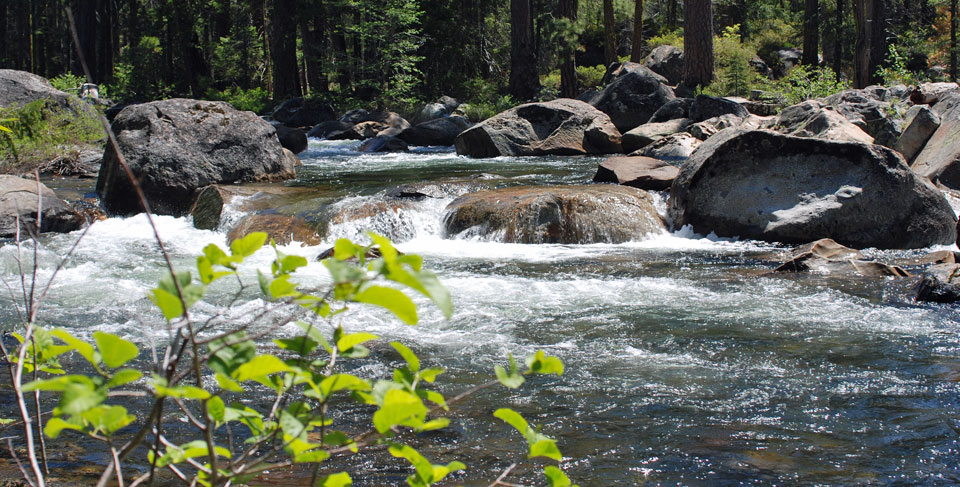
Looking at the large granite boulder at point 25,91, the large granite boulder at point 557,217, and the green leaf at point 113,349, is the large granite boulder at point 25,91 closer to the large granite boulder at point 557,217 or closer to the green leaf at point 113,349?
the large granite boulder at point 557,217

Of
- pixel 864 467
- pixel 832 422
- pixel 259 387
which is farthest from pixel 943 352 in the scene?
pixel 259 387

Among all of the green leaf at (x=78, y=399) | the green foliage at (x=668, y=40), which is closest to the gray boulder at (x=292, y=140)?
the green leaf at (x=78, y=399)

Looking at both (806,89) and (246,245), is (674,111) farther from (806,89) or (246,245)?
(246,245)

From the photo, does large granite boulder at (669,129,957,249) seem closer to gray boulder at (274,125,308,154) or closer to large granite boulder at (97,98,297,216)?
large granite boulder at (97,98,297,216)

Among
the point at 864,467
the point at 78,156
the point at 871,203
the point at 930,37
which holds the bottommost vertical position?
the point at 864,467

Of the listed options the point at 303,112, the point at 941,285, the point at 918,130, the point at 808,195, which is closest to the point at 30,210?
the point at 808,195

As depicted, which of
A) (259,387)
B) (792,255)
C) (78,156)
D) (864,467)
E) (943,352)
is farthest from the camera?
(78,156)

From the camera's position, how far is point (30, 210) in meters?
10.3

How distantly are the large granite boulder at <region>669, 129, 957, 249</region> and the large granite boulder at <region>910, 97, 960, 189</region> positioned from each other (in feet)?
6.49

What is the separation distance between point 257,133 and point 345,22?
719 inches

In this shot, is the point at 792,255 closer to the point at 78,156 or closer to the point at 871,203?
the point at 871,203

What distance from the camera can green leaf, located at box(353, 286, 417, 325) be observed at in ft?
3.77

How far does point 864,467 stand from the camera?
359 cm

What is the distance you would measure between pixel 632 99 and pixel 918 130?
9.35 meters
